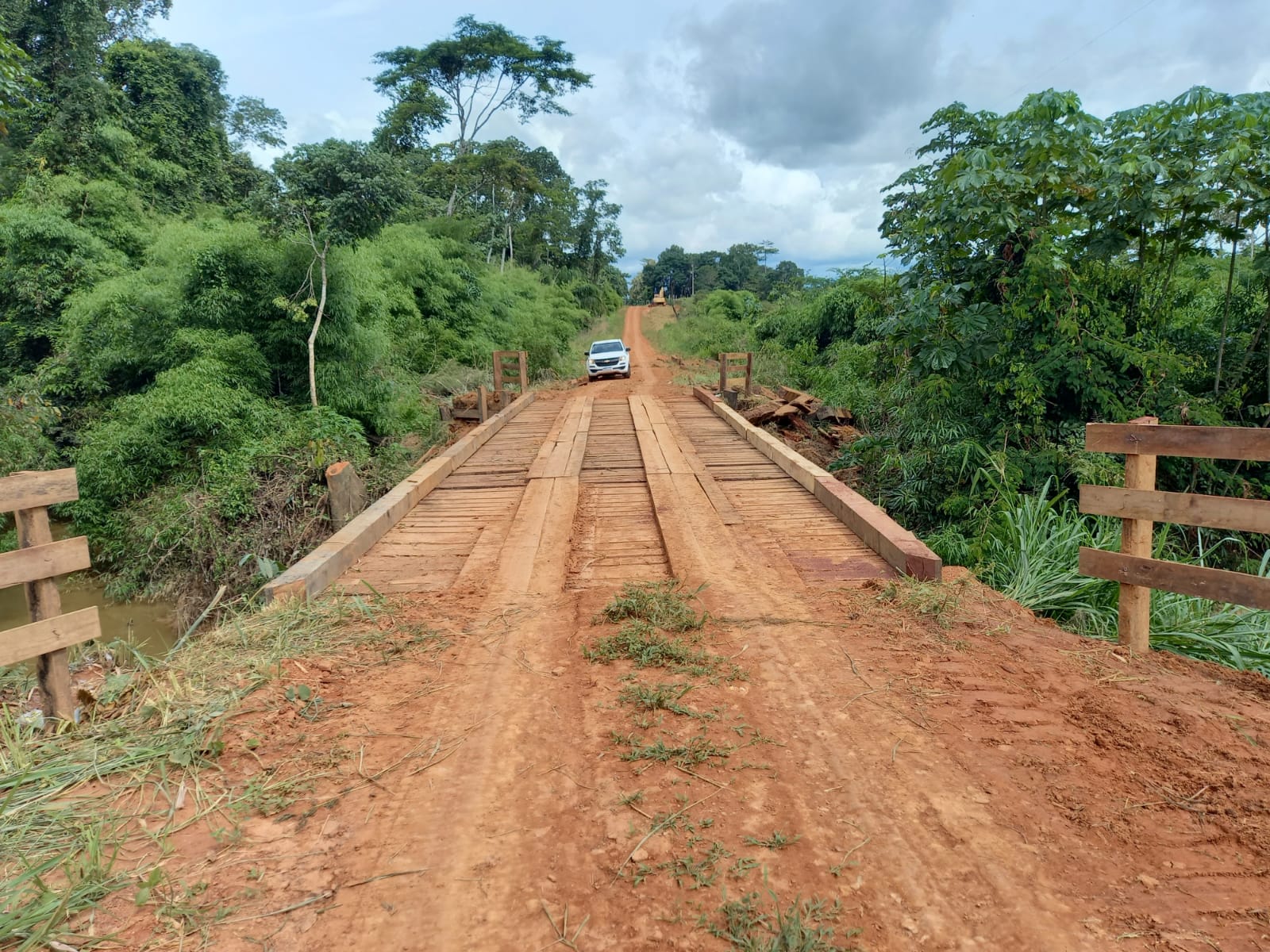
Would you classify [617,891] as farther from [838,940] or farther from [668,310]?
[668,310]

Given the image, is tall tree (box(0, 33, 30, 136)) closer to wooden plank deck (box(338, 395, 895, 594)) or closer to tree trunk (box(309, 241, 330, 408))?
tree trunk (box(309, 241, 330, 408))

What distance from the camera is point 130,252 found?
16.8m

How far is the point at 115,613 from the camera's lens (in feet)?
32.4

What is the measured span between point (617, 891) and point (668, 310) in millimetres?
60409

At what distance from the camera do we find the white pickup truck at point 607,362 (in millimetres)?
21266

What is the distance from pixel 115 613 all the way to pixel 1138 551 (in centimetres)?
1189

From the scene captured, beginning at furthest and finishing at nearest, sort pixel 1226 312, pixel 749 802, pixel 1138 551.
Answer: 1. pixel 1226 312
2. pixel 1138 551
3. pixel 749 802

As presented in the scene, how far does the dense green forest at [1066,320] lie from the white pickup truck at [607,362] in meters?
13.5

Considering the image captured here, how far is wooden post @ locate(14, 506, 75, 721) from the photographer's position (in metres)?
3.08

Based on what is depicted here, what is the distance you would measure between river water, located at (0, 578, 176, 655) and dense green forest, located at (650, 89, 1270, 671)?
9.31 m

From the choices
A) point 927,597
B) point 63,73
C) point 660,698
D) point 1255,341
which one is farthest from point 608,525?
point 63,73

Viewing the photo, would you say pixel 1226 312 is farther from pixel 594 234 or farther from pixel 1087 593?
pixel 594 234

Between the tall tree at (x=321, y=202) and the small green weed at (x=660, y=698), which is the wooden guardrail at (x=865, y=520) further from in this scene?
the tall tree at (x=321, y=202)

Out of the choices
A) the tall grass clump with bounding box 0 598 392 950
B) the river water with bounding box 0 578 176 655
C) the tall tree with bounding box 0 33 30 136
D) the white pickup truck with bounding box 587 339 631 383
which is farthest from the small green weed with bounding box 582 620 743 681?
the white pickup truck with bounding box 587 339 631 383
